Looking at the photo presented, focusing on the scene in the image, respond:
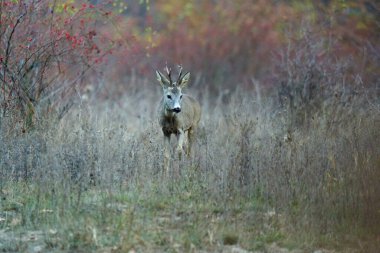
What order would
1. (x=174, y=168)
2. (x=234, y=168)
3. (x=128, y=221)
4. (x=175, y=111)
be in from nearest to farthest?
(x=128, y=221) → (x=234, y=168) → (x=174, y=168) → (x=175, y=111)

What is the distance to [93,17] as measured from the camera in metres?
14.0

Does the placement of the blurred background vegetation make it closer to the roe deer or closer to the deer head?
the roe deer

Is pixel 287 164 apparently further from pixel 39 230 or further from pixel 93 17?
pixel 93 17

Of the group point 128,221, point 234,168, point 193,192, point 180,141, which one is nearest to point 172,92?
point 180,141

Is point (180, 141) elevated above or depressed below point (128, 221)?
above

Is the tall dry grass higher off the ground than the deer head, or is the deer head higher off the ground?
the deer head

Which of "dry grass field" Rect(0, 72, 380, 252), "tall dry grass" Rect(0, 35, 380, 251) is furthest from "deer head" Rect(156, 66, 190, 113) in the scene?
"dry grass field" Rect(0, 72, 380, 252)

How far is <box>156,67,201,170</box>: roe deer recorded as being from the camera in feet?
42.4

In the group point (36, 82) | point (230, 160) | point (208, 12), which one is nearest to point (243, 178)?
point (230, 160)

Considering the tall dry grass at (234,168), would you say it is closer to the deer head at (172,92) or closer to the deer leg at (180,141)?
the deer leg at (180,141)

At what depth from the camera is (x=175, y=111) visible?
42.1ft

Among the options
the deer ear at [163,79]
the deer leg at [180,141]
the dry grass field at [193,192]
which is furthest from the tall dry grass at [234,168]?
the deer ear at [163,79]

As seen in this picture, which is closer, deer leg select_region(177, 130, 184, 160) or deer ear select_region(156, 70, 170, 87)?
deer leg select_region(177, 130, 184, 160)

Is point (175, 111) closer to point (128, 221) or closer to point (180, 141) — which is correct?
point (180, 141)
